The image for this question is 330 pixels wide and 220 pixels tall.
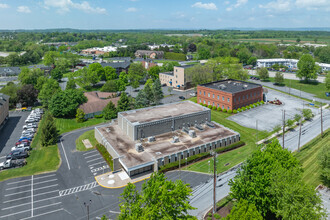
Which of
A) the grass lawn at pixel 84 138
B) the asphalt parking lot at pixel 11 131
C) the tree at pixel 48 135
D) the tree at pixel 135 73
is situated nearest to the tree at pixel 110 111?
the grass lawn at pixel 84 138

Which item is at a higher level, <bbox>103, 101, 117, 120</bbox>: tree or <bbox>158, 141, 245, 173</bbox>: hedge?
<bbox>103, 101, 117, 120</bbox>: tree

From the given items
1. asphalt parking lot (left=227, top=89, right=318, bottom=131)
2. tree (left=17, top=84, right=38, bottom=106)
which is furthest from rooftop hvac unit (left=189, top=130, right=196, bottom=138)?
tree (left=17, top=84, right=38, bottom=106)

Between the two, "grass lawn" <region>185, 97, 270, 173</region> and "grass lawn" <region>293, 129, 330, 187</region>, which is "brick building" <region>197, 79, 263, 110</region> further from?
"grass lawn" <region>293, 129, 330, 187</region>

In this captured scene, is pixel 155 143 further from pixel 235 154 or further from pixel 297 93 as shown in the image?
pixel 297 93

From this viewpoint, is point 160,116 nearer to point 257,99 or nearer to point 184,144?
point 184,144

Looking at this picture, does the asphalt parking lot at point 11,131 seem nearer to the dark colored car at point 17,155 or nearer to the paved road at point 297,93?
the dark colored car at point 17,155

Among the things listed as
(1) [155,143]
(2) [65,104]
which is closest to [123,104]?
(2) [65,104]
